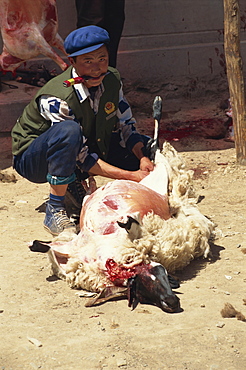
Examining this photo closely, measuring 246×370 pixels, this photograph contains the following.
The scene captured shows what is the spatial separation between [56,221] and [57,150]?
0.51 meters

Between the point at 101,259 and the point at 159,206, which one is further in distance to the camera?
the point at 159,206

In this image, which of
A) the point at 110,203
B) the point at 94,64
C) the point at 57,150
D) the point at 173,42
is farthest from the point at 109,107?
the point at 173,42

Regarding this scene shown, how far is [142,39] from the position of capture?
8.65 meters

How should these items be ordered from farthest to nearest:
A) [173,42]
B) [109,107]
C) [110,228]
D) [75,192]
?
[173,42]
[75,192]
[109,107]
[110,228]

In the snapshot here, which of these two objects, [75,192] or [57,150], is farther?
[75,192]

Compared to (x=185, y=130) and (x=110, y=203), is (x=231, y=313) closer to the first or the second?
(x=110, y=203)

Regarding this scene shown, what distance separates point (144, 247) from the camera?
3.40 metres

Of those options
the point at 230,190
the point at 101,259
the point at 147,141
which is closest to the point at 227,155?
the point at 230,190

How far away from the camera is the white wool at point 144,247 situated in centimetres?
336

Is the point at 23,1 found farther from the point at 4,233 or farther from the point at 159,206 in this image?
the point at 159,206

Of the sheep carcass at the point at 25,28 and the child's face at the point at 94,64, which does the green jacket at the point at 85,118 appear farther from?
the sheep carcass at the point at 25,28

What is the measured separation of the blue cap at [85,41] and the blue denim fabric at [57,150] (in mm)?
499

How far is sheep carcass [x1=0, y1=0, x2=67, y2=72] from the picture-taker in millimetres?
6191

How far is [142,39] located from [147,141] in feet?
13.9
